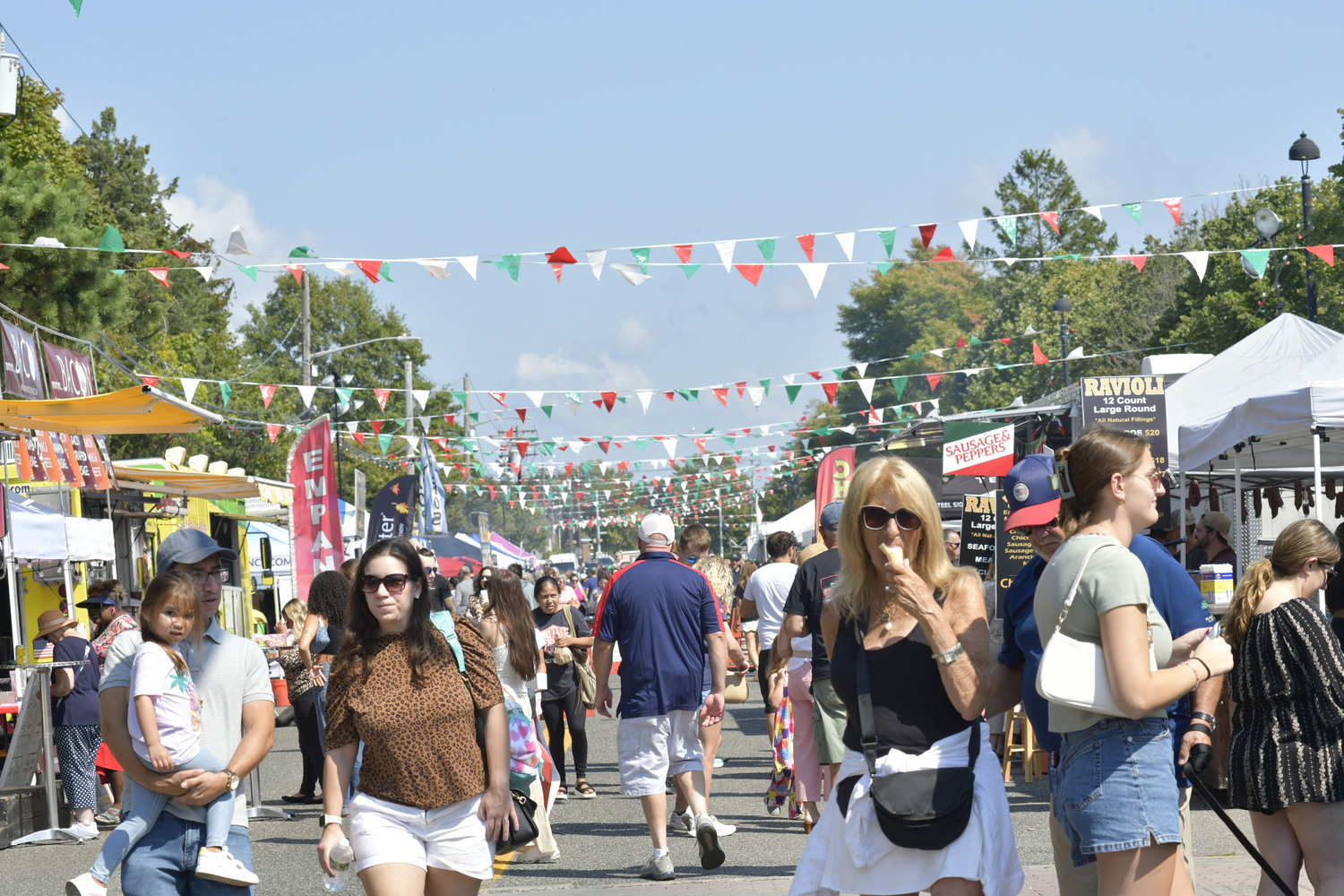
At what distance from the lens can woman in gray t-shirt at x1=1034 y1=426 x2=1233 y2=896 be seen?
3.26 meters

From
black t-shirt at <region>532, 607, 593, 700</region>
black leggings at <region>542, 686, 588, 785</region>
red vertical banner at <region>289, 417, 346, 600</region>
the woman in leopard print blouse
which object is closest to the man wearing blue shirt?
the woman in leopard print blouse

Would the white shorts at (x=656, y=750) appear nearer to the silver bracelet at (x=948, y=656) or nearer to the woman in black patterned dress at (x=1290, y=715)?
the woman in black patterned dress at (x=1290, y=715)

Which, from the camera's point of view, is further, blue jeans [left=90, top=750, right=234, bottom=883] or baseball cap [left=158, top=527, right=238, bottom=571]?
baseball cap [left=158, top=527, right=238, bottom=571]

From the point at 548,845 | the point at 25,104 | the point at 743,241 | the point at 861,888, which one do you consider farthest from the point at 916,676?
the point at 25,104

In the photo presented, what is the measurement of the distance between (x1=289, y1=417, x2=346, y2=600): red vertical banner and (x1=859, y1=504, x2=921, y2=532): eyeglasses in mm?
13784

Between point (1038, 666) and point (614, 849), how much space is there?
550cm

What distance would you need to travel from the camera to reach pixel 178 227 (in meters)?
54.8

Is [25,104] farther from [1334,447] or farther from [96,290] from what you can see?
[1334,447]

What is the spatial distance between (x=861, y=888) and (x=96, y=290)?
48.7 feet

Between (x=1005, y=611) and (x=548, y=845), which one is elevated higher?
(x=1005, y=611)

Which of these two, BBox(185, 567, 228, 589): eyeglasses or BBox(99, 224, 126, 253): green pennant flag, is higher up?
BBox(99, 224, 126, 253): green pennant flag

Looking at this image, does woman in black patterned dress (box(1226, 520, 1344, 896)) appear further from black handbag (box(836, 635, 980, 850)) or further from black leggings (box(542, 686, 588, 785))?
black leggings (box(542, 686, 588, 785))

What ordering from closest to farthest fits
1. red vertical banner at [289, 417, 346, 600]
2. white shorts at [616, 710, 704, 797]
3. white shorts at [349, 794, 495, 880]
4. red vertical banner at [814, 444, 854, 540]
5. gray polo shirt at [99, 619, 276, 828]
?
white shorts at [349, 794, 495, 880], gray polo shirt at [99, 619, 276, 828], white shorts at [616, 710, 704, 797], red vertical banner at [289, 417, 346, 600], red vertical banner at [814, 444, 854, 540]

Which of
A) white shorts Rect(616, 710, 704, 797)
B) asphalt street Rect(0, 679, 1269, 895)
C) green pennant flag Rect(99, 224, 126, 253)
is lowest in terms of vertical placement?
asphalt street Rect(0, 679, 1269, 895)
